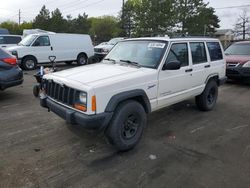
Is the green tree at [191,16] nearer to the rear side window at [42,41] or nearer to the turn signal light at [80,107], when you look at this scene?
the rear side window at [42,41]

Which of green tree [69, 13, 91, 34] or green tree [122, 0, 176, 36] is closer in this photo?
green tree [122, 0, 176, 36]

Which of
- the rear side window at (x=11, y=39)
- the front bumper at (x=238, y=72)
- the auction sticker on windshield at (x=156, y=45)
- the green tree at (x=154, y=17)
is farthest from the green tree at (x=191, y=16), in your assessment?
the auction sticker on windshield at (x=156, y=45)

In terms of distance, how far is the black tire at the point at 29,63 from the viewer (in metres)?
A: 14.0

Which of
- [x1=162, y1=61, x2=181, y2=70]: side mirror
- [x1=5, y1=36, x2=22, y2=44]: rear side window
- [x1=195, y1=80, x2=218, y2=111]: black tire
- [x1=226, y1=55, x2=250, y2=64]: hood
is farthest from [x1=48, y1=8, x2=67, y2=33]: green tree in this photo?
[x1=162, y1=61, x2=181, y2=70]: side mirror

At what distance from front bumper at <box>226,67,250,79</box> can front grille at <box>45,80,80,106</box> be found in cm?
780

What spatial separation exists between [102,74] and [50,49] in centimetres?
1137

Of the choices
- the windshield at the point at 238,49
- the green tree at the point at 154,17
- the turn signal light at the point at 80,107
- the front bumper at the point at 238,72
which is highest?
the green tree at the point at 154,17

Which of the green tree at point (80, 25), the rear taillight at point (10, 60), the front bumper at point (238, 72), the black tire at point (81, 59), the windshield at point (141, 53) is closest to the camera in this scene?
the windshield at point (141, 53)

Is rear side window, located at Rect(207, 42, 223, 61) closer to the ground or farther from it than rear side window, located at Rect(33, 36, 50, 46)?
closer to the ground

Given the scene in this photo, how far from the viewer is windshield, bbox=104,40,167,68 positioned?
15.9 ft

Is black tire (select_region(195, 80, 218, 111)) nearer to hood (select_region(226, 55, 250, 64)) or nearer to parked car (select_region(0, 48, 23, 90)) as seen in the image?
hood (select_region(226, 55, 250, 64))

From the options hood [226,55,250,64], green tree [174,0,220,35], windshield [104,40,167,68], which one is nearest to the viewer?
windshield [104,40,167,68]

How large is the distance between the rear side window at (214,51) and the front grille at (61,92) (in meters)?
3.73

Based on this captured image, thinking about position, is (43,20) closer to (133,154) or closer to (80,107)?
(80,107)
